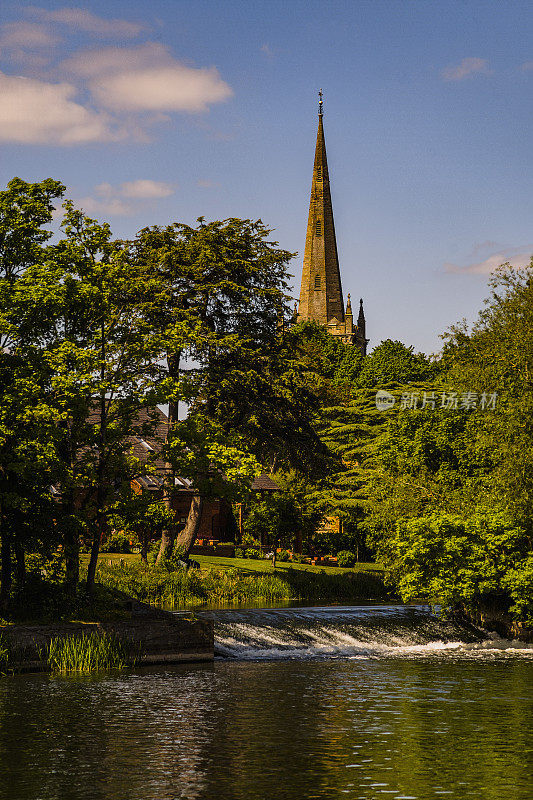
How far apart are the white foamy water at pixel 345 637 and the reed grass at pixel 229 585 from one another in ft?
24.7

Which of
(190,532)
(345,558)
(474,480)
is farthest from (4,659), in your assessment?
(345,558)

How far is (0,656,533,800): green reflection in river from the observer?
14102 mm

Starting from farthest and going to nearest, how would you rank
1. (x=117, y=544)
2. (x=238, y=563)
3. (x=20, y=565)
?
(x=238, y=563) < (x=117, y=544) < (x=20, y=565)

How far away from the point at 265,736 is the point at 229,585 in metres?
30.4

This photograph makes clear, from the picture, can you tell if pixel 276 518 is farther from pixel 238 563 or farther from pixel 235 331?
pixel 235 331

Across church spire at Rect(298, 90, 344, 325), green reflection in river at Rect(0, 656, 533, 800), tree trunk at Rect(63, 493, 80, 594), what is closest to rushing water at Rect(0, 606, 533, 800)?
green reflection in river at Rect(0, 656, 533, 800)

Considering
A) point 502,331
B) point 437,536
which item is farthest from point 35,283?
point 502,331

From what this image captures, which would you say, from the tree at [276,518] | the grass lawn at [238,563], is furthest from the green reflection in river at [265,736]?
the tree at [276,518]

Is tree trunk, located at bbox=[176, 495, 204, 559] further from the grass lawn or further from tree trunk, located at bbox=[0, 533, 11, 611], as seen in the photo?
tree trunk, located at bbox=[0, 533, 11, 611]

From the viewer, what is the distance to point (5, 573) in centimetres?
2877

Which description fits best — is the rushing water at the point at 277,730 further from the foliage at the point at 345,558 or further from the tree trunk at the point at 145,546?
the foliage at the point at 345,558

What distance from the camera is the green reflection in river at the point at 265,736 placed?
14.1m

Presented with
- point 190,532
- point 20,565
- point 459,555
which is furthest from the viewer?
point 190,532

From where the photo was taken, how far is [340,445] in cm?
7312
